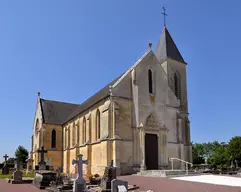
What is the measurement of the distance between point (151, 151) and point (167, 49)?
505 inches

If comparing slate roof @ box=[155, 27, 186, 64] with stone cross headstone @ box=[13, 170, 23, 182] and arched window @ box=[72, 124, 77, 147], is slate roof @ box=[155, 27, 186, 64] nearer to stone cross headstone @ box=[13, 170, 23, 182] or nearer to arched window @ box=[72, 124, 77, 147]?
arched window @ box=[72, 124, 77, 147]

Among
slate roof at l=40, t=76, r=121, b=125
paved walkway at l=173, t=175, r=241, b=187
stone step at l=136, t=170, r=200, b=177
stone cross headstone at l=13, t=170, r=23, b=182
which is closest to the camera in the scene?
paved walkway at l=173, t=175, r=241, b=187

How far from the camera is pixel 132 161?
23031mm

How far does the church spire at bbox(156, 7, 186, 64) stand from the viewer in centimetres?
3045

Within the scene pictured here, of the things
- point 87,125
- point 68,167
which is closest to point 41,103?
point 68,167

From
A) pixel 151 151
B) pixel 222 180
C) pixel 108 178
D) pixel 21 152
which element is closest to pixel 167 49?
pixel 151 151

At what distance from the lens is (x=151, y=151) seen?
Result: 24281 mm

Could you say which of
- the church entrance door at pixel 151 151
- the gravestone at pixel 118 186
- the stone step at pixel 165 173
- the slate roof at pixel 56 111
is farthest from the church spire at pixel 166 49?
the gravestone at pixel 118 186

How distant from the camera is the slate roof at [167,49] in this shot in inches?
1200

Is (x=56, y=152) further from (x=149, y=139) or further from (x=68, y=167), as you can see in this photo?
(x=149, y=139)

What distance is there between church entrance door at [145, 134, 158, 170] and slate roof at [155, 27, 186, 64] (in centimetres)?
1011

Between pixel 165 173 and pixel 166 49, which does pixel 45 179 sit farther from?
pixel 166 49

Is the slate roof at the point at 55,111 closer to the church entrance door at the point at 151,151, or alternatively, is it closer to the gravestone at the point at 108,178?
the church entrance door at the point at 151,151

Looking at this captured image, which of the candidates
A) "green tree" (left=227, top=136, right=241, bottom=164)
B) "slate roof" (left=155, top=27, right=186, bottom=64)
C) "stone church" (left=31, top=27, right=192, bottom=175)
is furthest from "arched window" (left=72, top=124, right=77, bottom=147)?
"green tree" (left=227, top=136, right=241, bottom=164)
